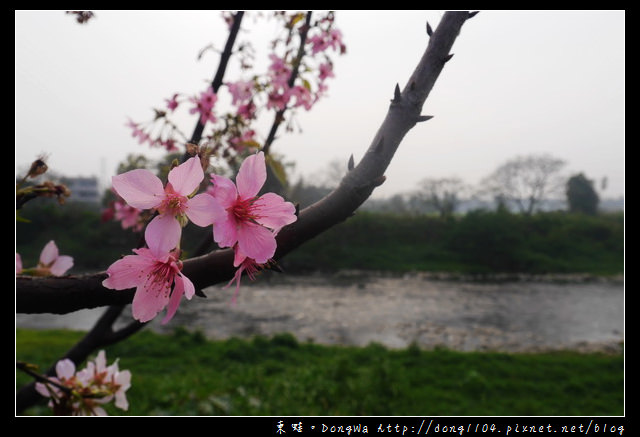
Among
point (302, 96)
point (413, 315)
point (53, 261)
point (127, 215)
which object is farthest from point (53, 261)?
point (413, 315)

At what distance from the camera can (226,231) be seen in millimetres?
672

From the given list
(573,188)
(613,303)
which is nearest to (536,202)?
(573,188)

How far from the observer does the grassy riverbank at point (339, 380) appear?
530cm

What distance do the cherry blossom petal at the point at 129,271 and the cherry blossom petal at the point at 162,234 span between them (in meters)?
0.03

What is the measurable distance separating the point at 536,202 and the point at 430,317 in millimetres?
21329

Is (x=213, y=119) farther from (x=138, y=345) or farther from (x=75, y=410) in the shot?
(x=138, y=345)

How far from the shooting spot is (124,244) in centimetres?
2217

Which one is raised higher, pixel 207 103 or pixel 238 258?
pixel 207 103

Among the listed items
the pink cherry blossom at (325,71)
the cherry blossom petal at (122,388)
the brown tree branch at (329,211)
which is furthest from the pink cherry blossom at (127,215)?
the brown tree branch at (329,211)

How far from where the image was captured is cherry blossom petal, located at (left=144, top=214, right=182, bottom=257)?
0.66 meters

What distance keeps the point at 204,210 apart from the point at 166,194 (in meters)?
0.07

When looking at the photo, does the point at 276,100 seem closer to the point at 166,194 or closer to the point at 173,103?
the point at 173,103

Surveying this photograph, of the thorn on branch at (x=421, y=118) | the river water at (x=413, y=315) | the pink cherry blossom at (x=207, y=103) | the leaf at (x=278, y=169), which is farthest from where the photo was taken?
the river water at (x=413, y=315)

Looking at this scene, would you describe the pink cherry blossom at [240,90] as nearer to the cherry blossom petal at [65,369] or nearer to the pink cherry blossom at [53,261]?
the pink cherry blossom at [53,261]
